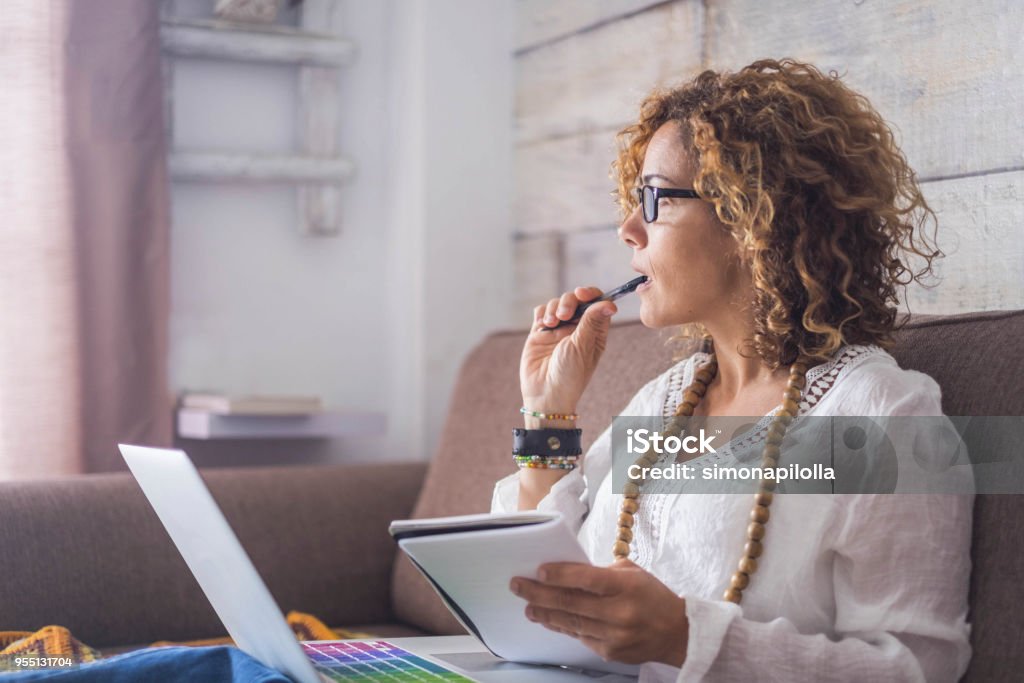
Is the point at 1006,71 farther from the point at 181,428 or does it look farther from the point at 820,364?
the point at 181,428

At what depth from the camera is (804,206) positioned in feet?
4.35

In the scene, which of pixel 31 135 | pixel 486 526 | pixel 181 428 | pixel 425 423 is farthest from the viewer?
pixel 425 423

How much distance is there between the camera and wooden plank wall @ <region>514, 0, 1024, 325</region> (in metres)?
1.52

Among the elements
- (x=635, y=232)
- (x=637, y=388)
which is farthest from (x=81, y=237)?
(x=635, y=232)

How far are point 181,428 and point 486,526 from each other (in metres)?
1.58

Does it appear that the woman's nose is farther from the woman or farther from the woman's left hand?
the woman's left hand

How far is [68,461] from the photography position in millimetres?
2158

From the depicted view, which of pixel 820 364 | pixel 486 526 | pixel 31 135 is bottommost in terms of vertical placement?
pixel 486 526

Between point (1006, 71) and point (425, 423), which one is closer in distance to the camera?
point (1006, 71)

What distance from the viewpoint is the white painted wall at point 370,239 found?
8.24 ft

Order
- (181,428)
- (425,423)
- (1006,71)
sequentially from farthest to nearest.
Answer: (425,423), (181,428), (1006,71)

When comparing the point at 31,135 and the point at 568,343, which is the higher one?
the point at 31,135

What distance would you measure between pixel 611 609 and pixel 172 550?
108cm

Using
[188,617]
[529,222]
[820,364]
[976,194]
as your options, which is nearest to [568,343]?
[820,364]
